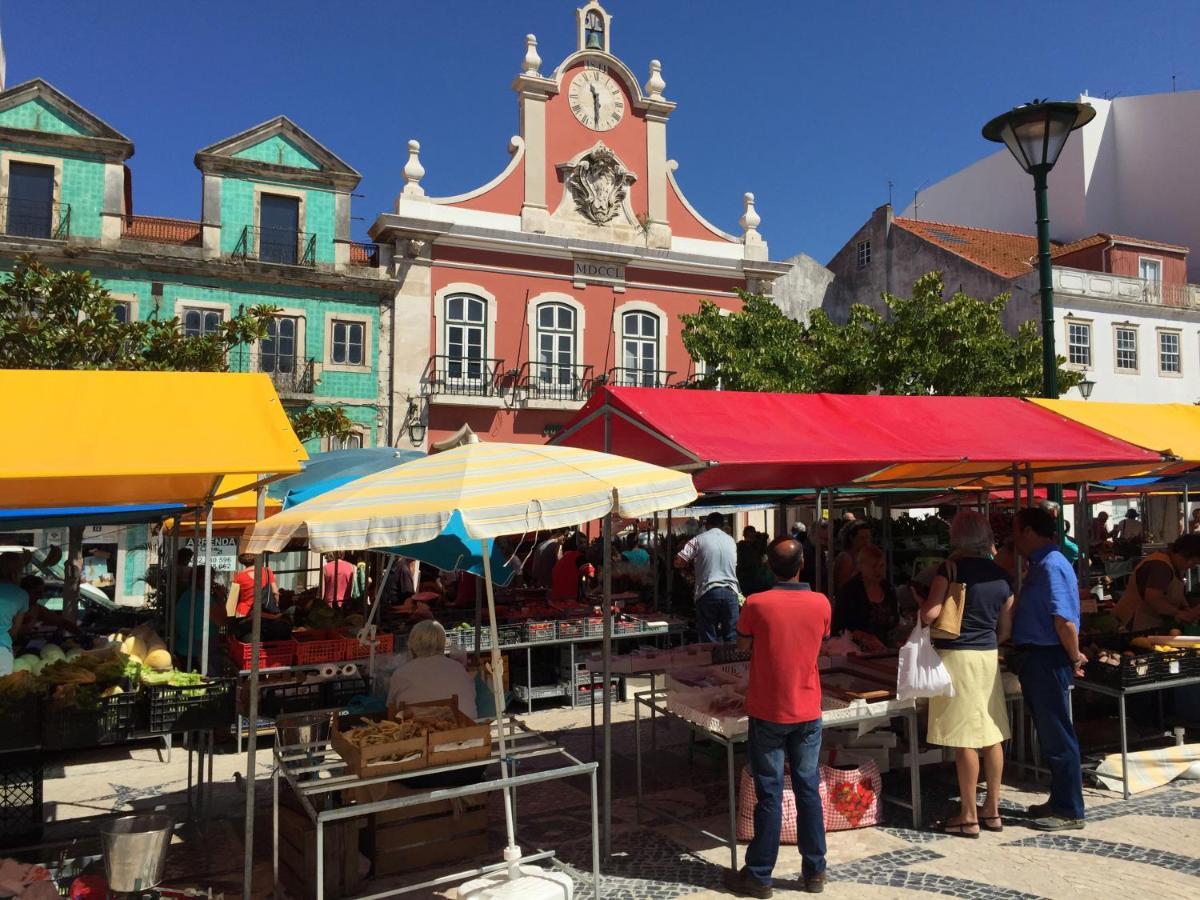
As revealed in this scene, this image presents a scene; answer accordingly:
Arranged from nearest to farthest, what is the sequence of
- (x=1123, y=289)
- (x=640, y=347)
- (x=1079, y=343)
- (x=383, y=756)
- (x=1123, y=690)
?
(x=383, y=756), (x=1123, y=690), (x=640, y=347), (x=1079, y=343), (x=1123, y=289)

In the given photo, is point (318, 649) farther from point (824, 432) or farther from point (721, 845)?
point (824, 432)

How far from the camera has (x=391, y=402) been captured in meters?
22.2

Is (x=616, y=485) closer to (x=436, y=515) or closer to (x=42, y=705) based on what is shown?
(x=436, y=515)

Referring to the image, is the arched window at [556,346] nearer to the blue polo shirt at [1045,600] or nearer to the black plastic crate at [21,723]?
the blue polo shirt at [1045,600]

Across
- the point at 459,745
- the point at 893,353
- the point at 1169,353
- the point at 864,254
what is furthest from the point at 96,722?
the point at 1169,353

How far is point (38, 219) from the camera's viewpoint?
19922 mm

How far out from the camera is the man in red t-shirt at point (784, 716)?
4574mm

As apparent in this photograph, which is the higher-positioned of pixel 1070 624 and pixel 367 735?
pixel 1070 624

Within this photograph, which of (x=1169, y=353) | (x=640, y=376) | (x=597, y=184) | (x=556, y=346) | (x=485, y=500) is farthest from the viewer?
(x=1169, y=353)

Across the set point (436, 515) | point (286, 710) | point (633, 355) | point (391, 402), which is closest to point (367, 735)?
point (436, 515)

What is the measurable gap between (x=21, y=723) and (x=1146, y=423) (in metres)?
8.35

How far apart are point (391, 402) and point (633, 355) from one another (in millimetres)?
6696

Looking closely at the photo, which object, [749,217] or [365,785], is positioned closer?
[365,785]

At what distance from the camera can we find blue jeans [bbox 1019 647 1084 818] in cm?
538
